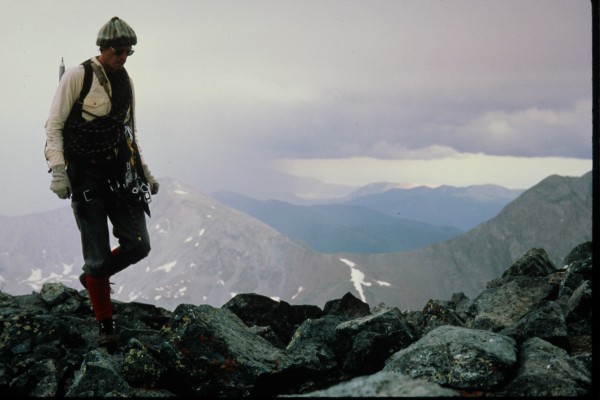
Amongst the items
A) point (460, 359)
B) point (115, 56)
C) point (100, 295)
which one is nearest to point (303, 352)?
point (460, 359)

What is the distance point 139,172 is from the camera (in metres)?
8.00

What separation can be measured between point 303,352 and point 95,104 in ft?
14.3

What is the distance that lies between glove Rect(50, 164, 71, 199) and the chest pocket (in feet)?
2.63

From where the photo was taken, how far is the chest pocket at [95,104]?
734cm

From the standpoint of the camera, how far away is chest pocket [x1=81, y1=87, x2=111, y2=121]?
24.1 feet

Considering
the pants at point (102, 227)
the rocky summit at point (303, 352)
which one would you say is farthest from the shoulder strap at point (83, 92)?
the rocky summit at point (303, 352)

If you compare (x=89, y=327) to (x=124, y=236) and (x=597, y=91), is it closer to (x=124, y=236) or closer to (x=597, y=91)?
(x=124, y=236)

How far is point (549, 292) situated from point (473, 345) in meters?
4.33

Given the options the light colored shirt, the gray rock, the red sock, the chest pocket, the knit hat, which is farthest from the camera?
the red sock

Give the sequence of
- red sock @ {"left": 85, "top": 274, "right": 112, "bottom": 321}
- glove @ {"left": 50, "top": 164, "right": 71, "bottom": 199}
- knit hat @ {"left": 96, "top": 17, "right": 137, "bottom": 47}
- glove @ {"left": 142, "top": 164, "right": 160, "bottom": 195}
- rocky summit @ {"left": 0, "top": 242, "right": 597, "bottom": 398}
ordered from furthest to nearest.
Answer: glove @ {"left": 142, "top": 164, "right": 160, "bottom": 195} → red sock @ {"left": 85, "top": 274, "right": 112, "bottom": 321} → knit hat @ {"left": 96, "top": 17, "right": 137, "bottom": 47} → glove @ {"left": 50, "top": 164, "right": 71, "bottom": 199} → rocky summit @ {"left": 0, "top": 242, "right": 597, "bottom": 398}

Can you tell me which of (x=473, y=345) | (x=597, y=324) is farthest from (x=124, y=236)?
(x=597, y=324)

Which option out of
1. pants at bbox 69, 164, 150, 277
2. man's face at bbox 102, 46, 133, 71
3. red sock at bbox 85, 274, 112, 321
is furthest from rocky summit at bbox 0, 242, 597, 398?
man's face at bbox 102, 46, 133, 71

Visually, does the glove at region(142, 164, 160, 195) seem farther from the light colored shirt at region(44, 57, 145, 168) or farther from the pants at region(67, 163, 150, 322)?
the light colored shirt at region(44, 57, 145, 168)

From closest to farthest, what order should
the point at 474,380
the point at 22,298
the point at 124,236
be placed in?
the point at 474,380 < the point at 124,236 < the point at 22,298
